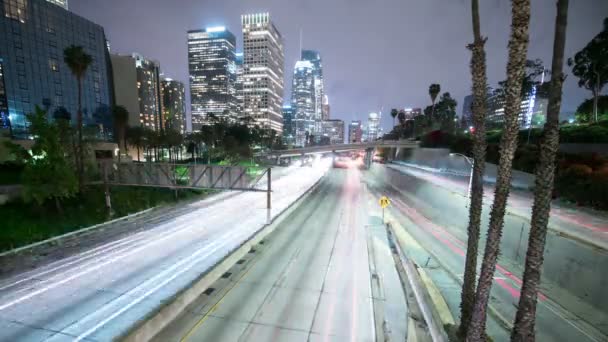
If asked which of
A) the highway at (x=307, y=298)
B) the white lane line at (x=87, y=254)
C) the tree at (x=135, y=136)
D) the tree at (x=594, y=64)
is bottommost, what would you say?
the highway at (x=307, y=298)

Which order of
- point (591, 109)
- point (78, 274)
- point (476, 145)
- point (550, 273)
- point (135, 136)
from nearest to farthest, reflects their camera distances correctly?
point (476, 145) → point (78, 274) → point (550, 273) → point (591, 109) → point (135, 136)

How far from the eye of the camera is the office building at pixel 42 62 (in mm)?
59594

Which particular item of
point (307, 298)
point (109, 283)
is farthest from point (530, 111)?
point (109, 283)

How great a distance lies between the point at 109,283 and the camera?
1549cm

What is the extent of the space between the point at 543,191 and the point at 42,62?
10172 centimetres

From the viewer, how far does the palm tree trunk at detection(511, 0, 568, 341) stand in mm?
7871

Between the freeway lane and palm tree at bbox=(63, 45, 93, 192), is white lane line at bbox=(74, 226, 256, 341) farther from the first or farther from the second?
palm tree at bbox=(63, 45, 93, 192)

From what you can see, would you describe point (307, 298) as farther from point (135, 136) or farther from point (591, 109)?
point (135, 136)

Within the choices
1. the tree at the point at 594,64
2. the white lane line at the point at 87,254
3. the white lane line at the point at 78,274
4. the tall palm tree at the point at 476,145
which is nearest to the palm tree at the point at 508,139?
the tall palm tree at the point at 476,145

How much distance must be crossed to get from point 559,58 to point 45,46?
103 m

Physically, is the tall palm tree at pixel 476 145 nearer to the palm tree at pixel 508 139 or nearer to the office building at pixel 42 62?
the palm tree at pixel 508 139

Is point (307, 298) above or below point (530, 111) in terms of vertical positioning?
below

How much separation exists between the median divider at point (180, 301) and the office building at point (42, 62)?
76888 millimetres

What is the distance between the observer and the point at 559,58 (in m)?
7.93
